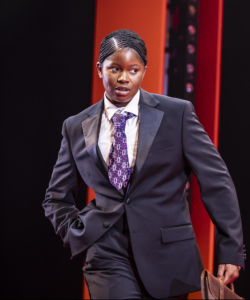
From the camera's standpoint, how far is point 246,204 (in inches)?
116

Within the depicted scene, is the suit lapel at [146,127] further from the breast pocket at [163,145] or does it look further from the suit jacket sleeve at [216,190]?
the suit jacket sleeve at [216,190]

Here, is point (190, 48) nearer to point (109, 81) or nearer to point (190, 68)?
point (190, 68)

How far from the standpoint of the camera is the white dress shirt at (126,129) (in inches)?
66.2

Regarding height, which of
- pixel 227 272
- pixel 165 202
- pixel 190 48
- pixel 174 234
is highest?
pixel 190 48

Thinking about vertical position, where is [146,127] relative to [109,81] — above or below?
below

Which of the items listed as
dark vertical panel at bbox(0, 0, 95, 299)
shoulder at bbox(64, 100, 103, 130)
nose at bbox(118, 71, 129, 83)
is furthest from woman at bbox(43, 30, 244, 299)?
dark vertical panel at bbox(0, 0, 95, 299)

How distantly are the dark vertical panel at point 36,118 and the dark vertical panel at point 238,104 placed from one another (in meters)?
1.21

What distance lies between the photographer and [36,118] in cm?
303

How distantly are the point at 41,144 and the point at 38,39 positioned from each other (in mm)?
909

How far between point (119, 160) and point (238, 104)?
5.71ft

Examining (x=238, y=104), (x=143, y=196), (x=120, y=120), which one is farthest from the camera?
(x=238, y=104)

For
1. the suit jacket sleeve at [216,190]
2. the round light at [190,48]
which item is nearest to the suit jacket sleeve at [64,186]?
the suit jacket sleeve at [216,190]

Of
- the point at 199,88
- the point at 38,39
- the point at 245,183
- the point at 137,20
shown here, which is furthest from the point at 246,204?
the point at 38,39

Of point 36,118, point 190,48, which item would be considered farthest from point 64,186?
point 190,48
